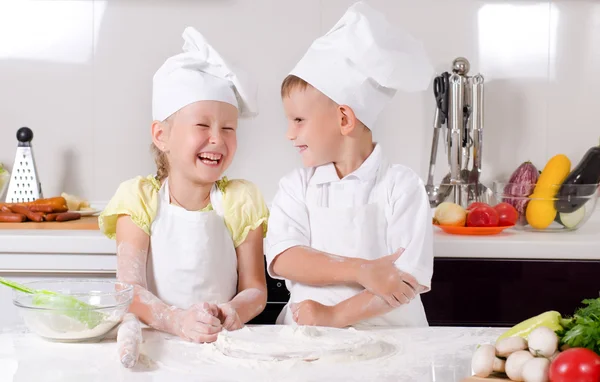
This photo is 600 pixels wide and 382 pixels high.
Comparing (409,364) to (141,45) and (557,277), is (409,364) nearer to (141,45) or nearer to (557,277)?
(557,277)

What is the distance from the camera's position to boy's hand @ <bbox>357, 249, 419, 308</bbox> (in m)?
1.39

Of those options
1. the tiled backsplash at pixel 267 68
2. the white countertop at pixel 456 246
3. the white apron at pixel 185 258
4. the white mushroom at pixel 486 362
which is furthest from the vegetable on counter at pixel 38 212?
the white mushroom at pixel 486 362

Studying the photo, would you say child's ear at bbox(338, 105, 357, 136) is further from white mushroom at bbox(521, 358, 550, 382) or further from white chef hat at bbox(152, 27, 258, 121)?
white mushroom at bbox(521, 358, 550, 382)

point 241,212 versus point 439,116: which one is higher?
point 439,116

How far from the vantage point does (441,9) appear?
246 centimetres

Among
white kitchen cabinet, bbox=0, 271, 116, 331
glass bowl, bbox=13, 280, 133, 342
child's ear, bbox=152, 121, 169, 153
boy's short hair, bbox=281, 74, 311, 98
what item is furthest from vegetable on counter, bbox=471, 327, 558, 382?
white kitchen cabinet, bbox=0, 271, 116, 331

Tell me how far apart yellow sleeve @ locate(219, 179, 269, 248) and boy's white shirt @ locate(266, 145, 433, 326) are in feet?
0.20

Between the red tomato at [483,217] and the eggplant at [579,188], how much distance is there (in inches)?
7.6

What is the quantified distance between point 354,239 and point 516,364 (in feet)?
1.79

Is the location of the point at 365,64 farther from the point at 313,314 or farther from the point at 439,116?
the point at 439,116

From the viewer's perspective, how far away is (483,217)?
6.75ft

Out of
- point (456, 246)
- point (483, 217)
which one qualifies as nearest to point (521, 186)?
point (483, 217)

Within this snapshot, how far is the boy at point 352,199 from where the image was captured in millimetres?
1406

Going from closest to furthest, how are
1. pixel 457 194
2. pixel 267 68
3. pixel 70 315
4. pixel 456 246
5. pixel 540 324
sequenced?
pixel 540 324, pixel 70 315, pixel 456 246, pixel 457 194, pixel 267 68
